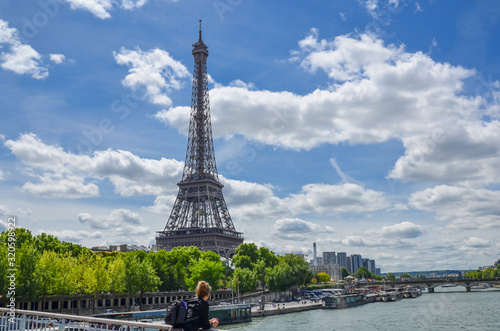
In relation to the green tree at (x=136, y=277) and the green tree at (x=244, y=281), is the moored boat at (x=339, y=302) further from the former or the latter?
the green tree at (x=136, y=277)

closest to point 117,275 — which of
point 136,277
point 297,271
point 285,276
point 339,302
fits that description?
point 136,277

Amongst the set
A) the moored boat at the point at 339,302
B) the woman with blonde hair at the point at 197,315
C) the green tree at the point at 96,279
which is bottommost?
the moored boat at the point at 339,302

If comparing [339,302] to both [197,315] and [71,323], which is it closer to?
[71,323]

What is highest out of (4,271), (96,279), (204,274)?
(4,271)

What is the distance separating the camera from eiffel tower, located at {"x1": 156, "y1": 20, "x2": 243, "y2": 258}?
11700 cm

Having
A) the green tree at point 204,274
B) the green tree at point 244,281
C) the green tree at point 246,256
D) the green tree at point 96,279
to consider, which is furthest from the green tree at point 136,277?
the green tree at point 246,256

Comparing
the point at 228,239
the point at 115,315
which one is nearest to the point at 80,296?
the point at 115,315

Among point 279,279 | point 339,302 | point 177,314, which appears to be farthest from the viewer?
point 279,279

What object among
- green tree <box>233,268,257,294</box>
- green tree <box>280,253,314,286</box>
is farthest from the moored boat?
green tree <box>233,268,257,294</box>

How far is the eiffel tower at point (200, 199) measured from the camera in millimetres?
117000

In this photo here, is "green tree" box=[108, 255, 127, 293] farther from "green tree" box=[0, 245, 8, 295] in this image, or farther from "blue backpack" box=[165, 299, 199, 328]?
"blue backpack" box=[165, 299, 199, 328]

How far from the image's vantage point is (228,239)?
12244 cm

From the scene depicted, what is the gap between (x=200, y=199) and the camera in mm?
123688

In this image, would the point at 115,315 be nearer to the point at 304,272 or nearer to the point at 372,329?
the point at 372,329
